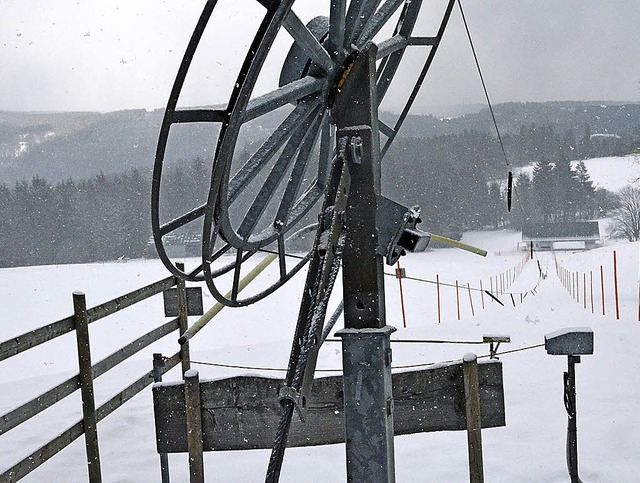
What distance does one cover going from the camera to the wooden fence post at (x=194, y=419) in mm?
3922

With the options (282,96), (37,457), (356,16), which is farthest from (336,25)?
(37,457)

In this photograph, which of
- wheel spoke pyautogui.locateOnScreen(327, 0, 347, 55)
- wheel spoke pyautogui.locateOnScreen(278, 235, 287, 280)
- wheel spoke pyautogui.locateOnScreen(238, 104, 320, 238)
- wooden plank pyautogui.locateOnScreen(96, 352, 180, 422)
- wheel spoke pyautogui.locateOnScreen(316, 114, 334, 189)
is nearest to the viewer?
wheel spoke pyautogui.locateOnScreen(327, 0, 347, 55)

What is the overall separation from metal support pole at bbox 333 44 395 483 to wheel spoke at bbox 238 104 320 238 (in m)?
0.28

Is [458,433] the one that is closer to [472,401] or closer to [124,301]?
[472,401]

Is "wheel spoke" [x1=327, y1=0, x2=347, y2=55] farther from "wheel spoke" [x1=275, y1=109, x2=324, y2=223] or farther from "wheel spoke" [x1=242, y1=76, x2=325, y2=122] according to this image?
"wheel spoke" [x1=275, y1=109, x2=324, y2=223]

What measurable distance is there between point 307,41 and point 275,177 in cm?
63

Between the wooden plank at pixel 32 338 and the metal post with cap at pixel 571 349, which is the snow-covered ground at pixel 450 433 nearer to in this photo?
the metal post with cap at pixel 571 349

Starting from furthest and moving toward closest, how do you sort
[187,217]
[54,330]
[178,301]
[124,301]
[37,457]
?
[178,301], [124,301], [54,330], [37,457], [187,217]

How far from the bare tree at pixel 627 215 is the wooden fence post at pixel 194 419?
75.1 meters

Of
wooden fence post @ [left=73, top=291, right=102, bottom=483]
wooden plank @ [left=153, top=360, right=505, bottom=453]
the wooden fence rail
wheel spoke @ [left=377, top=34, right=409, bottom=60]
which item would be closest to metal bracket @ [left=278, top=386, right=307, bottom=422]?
wheel spoke @ [left=377, top=34, right=409, bottom=60]

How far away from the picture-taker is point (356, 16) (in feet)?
8.78

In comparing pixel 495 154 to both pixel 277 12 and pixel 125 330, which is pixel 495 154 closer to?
pixel 125 330

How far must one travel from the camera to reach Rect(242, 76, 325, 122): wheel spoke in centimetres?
240

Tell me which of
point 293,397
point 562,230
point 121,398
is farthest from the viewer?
point 562,230
